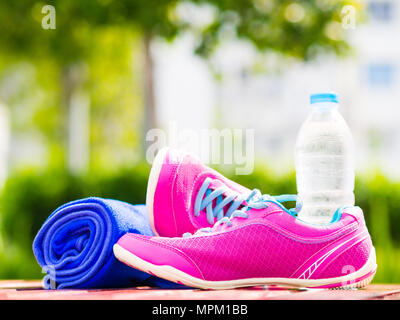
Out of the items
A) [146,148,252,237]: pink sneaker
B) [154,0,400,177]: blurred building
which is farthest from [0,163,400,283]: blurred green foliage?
[154,0,400,177]: blurred building

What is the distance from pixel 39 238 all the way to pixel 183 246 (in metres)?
0.36

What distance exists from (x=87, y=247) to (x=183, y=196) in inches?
9.8

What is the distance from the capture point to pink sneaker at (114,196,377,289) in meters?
1.24

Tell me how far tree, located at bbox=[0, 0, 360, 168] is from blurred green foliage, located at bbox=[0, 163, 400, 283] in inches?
33.4

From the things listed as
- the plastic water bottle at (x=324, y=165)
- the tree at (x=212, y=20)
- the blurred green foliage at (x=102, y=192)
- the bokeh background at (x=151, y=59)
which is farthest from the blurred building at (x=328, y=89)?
the plastic water bottle at (x=324, y=165)

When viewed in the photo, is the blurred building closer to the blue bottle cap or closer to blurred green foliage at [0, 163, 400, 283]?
blurred green foliage at [0, 163, 400, 283]

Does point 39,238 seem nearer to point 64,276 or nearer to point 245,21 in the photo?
point 64,276

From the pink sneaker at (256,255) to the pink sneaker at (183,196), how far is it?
14 centimetres

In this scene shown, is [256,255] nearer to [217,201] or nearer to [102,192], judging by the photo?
[217,201]

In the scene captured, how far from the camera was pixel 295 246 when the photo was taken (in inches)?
49.1

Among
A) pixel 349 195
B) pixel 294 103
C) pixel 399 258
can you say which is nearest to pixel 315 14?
pixel 399 258

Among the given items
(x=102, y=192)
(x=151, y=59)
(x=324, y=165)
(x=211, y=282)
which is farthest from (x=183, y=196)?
(x=151, y=59)

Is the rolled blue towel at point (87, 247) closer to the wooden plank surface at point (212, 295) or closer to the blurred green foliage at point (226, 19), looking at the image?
the wooden plank surface at point (212, 295)

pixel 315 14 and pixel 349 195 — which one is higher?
pixel 315 14
